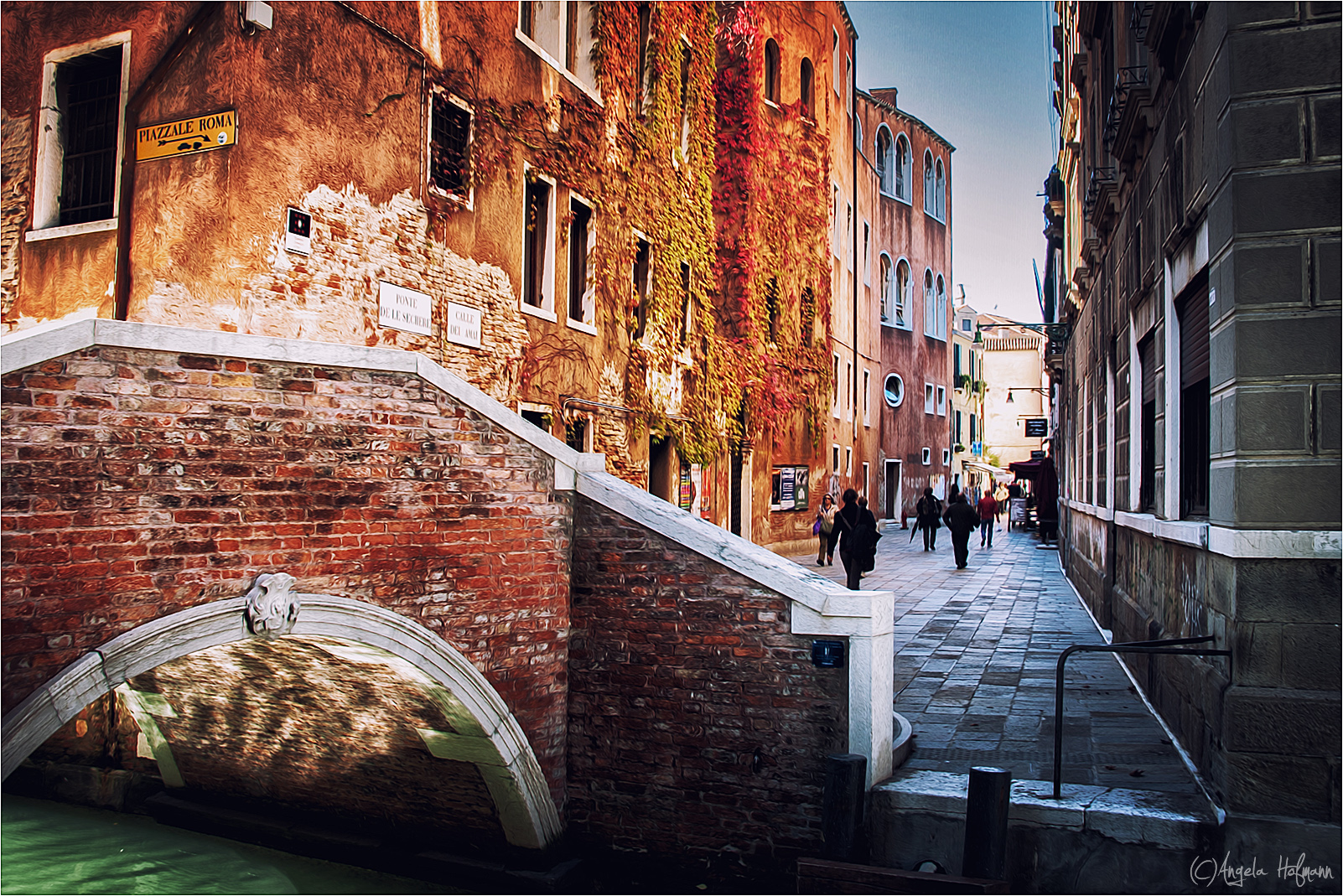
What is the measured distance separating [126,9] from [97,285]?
244 centimetres

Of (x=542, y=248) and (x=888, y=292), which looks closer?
(x=542, y=248)

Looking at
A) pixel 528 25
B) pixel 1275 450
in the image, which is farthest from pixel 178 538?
pixel 528 25

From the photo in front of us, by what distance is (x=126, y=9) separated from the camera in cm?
853

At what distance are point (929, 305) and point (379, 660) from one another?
2878 cm

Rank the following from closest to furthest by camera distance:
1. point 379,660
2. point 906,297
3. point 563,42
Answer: point 379,660
point 563,42
point 906,297

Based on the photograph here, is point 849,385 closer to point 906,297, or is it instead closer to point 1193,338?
point 906,297

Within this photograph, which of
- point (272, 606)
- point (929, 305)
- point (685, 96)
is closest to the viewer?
point (272, 606)

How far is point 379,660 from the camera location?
622 cm

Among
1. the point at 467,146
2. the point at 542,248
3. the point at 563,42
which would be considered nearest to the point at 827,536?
the point at 542,248

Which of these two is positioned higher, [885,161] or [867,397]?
[885,161]

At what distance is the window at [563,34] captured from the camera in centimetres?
1149

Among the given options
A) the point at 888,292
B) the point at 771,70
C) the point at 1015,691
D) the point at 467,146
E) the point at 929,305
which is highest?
the point at 771,70

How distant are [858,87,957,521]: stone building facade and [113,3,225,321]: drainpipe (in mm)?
20819

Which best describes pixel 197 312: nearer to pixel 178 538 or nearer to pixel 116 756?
pixel 178 538
